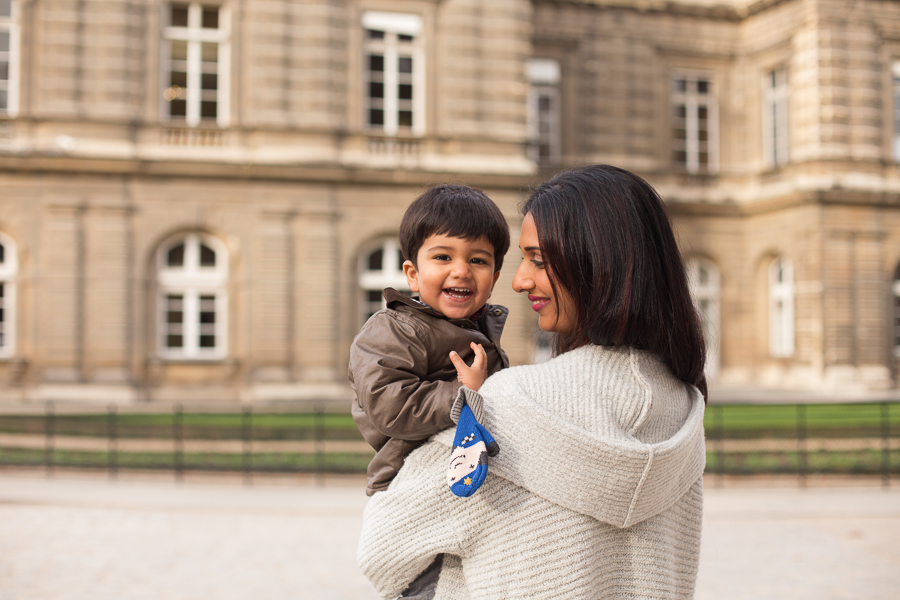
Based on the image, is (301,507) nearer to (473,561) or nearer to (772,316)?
(473,561)

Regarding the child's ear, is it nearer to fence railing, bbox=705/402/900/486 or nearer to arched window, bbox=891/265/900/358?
fence railing, bbox=705/402/900/486

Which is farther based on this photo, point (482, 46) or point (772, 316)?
point (772, 316)

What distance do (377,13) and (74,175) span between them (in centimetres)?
874

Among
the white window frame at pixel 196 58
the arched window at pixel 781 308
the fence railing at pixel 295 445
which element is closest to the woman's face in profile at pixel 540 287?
the fence railing at pixel 295 445

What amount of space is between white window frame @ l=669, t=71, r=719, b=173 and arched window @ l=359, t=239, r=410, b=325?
11.5 meters

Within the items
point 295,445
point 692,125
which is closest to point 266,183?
point 295,445

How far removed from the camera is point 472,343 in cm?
211

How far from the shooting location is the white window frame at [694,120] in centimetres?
2886

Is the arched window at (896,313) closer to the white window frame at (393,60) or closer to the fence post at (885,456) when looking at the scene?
the white window frame at (393,60)

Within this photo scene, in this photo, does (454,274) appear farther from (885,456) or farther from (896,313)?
(896,313)

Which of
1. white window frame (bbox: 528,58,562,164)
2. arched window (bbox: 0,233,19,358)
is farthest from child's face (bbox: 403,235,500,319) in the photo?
Result: white window frame (bbox: 528,58,562,164)

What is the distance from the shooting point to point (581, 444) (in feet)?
5.41

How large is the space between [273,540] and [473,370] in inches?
273

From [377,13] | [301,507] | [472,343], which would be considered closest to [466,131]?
[377,13]
